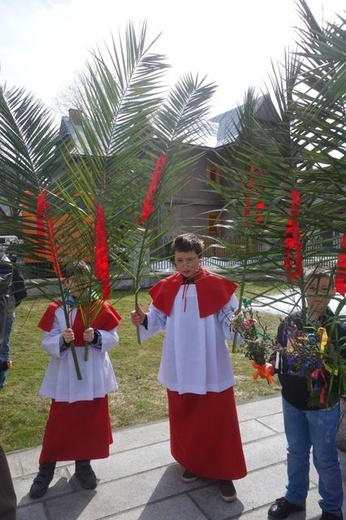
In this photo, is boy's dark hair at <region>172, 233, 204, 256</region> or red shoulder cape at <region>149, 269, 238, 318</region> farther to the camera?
red shoulder cape at <region>149, 269, 238, 318</region>

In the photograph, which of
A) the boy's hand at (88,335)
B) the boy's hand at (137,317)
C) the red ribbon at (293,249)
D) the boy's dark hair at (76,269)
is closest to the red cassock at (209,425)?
the boy's hand at (137,317)

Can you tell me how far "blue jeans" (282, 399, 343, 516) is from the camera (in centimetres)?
244

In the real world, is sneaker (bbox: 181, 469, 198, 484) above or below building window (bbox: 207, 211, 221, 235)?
below

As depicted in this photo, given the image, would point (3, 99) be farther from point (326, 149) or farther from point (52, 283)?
point (326, 149)

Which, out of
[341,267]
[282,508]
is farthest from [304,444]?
[341,267]

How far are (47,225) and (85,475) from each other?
5.90 ft

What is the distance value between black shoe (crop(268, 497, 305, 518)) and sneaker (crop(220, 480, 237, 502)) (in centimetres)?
27

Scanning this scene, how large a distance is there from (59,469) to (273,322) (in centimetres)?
605

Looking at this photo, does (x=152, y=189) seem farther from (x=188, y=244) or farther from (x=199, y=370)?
(x=199, y=370)

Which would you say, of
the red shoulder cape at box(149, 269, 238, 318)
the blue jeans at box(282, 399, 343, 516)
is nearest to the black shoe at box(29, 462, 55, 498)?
the red shoulder cape at box(149, 269, 238, 318)

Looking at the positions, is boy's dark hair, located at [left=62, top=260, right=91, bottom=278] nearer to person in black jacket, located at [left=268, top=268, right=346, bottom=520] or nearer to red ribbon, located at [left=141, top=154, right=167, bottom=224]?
red ribbon, located at [left=141, top=154, right=167, bottom=224]

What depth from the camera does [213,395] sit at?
9.79 ft

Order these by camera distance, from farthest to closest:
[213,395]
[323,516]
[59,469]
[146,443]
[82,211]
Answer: [146,443] < [59,469] < [213,395] < [323,516] < [82,211]

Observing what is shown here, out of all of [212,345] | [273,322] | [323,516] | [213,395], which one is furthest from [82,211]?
[273,322]
